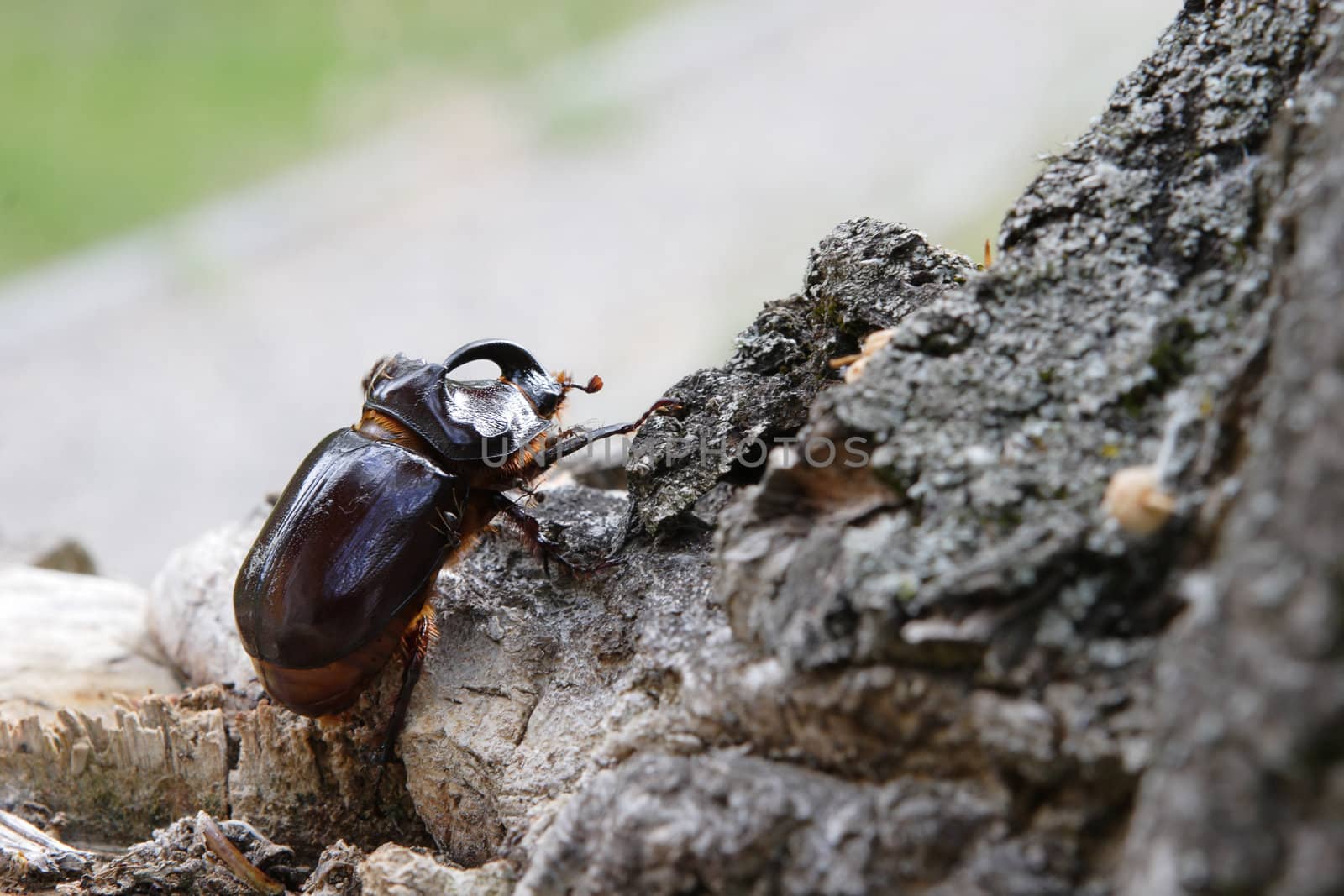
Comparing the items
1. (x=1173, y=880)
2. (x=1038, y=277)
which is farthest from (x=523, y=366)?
(x=1173, y=880)

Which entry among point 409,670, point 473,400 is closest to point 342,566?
point 409,670

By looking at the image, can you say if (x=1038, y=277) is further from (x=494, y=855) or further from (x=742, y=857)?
(x=494, y=855)

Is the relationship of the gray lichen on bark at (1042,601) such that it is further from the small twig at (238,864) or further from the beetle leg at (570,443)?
the beetle leg at (570,443)

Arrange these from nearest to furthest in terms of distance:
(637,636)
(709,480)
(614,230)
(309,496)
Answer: (637,636) < (709,480) < (309,496) < (614,230)

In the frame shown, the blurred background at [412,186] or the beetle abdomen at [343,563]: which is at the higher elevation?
the blurred background at [412,186]

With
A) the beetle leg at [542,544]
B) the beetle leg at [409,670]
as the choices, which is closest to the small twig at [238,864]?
the beetle leg at [409,670]

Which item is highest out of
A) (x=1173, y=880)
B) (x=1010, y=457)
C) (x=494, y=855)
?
(x=1010, y=457)

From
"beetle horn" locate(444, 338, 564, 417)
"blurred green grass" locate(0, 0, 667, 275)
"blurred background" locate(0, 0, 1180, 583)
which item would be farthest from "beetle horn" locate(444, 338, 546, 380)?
"blurred green grass" locate(0, 0, 667, 275)
